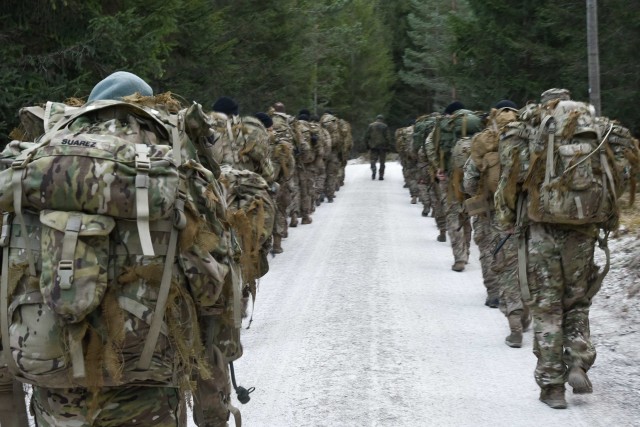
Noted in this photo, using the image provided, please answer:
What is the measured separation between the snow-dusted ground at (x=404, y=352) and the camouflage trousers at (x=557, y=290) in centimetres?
32

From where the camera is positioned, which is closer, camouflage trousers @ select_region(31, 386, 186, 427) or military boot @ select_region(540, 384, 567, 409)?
camouflage trousers @ select_region(31, 386, 186, 427)

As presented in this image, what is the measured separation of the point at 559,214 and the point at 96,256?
362 cm

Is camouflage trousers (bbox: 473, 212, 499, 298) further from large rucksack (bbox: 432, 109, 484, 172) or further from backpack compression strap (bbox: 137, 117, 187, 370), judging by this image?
backpack compression strap (bbox: 137, 117, 187, 370)

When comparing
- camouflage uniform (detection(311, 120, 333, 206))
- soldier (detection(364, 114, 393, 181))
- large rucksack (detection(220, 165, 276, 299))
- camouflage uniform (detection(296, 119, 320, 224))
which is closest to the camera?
large rucksack (detection(220, 165, 276, 299))

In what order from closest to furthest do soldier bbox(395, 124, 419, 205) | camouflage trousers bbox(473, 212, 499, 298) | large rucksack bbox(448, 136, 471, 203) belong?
camouflage trousers bbox(473, 212, 499, 298)
large rucksack bbox(448, 136, 471, 203)
soldier bbox(395, 124, 419, 205)

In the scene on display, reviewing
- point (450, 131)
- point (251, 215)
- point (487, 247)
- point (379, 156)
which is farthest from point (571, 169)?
point (379, 156)

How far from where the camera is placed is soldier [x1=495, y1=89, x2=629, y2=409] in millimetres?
5992

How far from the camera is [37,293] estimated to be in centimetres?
336

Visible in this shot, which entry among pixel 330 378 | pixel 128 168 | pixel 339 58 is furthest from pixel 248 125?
pixel 339 58

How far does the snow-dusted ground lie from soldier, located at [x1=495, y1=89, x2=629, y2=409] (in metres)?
0.41

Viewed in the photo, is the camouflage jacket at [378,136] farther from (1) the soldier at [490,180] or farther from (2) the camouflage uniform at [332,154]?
(1) the soldier at [490,180]

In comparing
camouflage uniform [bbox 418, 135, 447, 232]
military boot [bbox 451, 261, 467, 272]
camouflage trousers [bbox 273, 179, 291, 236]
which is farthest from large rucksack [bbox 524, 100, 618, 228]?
camouflage trousers [bbox 273, 179, 291, 236]

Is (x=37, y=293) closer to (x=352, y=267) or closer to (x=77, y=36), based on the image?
(x=352, y=267)

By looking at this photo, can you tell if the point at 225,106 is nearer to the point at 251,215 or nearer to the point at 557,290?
the point at 251,215
